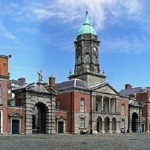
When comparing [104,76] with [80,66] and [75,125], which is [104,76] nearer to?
[80,66]

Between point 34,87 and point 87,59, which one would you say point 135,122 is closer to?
point 87,59

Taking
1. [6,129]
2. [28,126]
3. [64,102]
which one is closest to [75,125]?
[64,102]

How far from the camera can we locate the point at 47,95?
56.8m

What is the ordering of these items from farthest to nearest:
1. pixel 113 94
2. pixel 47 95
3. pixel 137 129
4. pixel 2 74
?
pixel 137 129, pixel 113 94, pixel 47 95, pixel 2 74

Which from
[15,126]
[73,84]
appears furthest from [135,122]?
[15,126]

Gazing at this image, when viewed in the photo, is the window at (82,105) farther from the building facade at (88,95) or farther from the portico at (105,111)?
the portico at (105,111)

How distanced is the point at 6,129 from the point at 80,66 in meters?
25.9

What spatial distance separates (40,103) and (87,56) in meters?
18.4

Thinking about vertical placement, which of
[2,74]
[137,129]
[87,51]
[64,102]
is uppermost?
[87,51]

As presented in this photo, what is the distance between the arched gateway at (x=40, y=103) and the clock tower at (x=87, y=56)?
13.7m

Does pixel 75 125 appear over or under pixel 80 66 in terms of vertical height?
under

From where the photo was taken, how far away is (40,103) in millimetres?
56438

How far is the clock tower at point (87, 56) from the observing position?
69.8 metres

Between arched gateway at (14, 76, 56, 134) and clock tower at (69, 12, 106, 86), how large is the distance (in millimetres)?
13697
